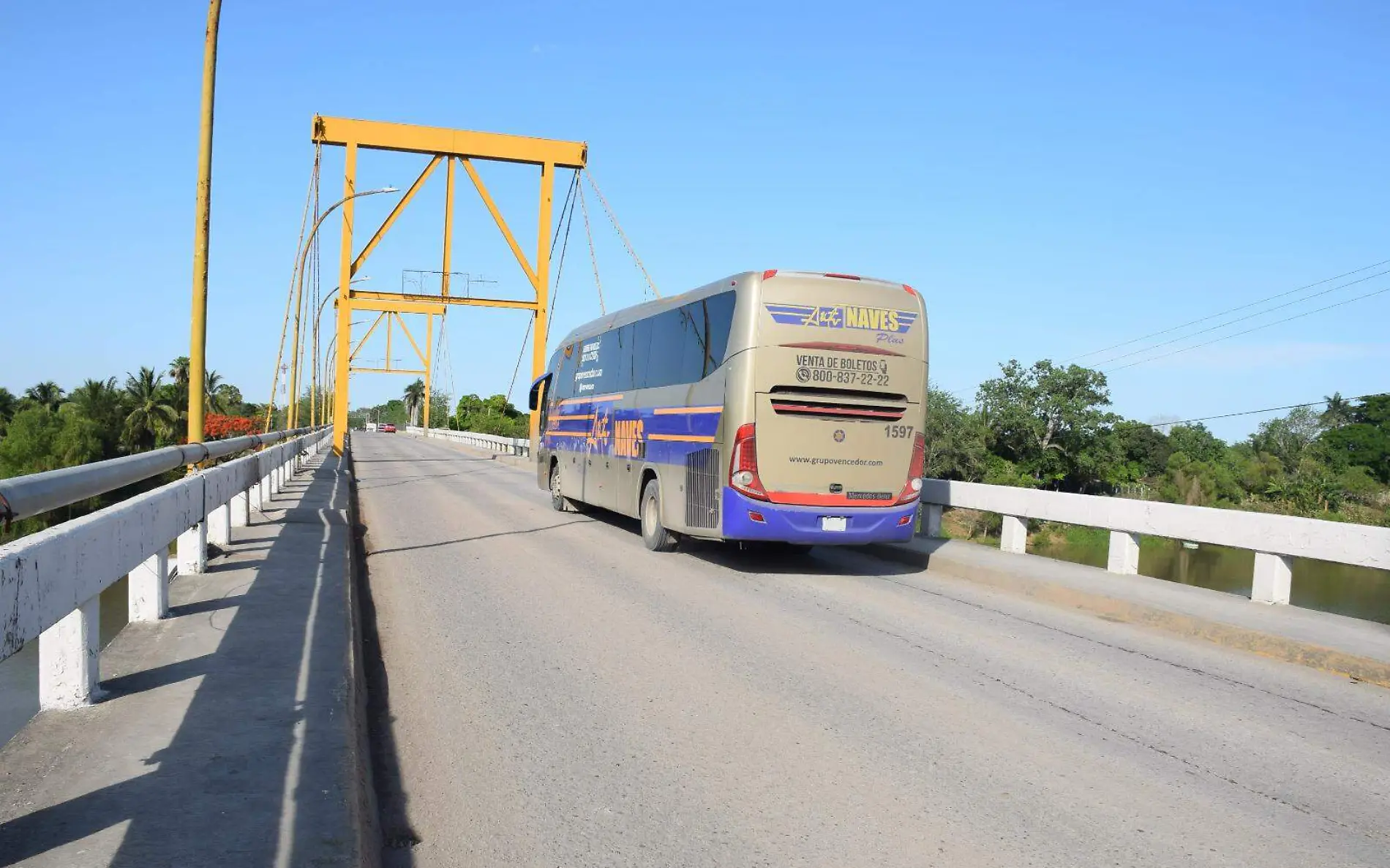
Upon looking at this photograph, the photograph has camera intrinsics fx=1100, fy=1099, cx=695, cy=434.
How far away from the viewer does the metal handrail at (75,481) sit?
12.8 feet

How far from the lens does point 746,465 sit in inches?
472

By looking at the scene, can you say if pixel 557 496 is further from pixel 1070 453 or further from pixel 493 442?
pixel 1070 453

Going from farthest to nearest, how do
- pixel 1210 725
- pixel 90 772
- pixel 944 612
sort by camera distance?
pixel 944 612 < pixel 1210 725 < pixel 90 772

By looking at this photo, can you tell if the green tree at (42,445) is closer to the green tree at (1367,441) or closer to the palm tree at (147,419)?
the palm tree at (147,419)

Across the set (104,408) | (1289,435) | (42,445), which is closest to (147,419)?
(104,408)

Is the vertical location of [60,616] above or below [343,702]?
above

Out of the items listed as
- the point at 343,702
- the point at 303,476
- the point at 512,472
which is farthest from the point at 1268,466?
the point at 343,702

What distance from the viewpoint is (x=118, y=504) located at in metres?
5.84

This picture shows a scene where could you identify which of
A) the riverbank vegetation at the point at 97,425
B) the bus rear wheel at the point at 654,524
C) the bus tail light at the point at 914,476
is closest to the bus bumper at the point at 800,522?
the bus tail light at the point at 914,476

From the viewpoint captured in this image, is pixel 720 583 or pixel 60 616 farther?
pixel 720 583

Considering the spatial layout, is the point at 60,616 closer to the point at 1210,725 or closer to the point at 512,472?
the point at 1210,725

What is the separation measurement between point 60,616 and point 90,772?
24.2 inches

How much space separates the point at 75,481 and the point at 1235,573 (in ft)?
134

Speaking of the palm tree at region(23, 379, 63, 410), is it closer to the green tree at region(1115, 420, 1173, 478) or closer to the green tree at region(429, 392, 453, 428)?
the green tree at region(429, 392, 453, 428)
